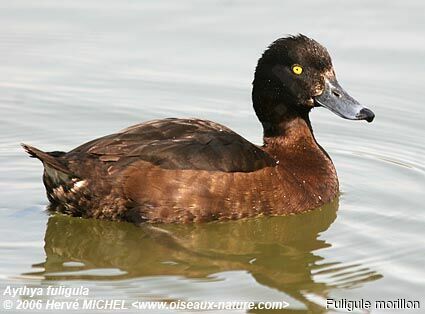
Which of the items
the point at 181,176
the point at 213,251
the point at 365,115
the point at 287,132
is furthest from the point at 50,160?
the point at 365,115

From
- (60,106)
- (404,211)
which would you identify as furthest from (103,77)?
(404,211)

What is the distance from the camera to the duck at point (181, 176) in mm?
8406

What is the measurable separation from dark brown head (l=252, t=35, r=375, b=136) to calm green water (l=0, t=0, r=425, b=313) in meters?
0.70

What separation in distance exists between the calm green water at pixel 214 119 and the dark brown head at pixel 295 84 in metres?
0.70

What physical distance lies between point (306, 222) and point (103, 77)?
316 centimetres

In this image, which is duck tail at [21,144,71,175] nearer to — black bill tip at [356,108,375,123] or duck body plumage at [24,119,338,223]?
duck body plumage at [24,119,338,223]

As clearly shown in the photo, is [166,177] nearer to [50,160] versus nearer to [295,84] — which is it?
[50,160]

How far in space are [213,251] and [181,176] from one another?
62 cm

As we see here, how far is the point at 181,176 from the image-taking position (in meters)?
8.43

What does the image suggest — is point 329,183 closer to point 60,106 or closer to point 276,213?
point 276,213

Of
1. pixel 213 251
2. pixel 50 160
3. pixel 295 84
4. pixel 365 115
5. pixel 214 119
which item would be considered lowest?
pixel 213 251

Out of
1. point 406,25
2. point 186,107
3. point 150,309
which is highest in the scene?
point 406,25

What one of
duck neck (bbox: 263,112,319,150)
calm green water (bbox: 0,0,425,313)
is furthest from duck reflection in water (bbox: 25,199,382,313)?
duck neck (bbox: 263,112,319,150)

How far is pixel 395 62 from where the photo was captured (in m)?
11.5
